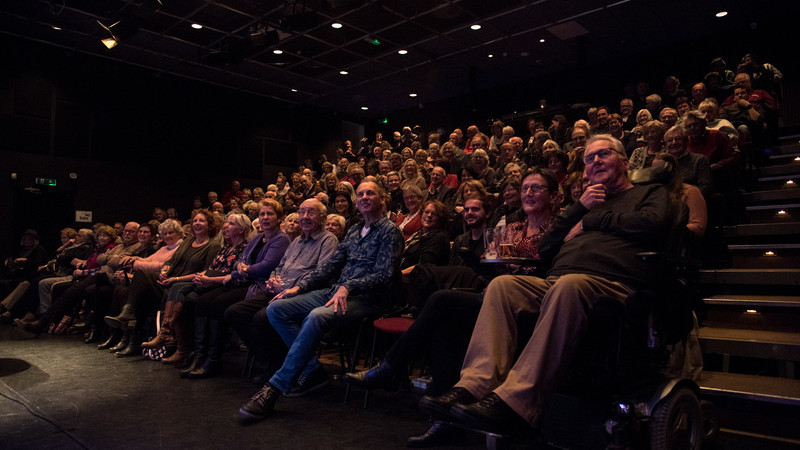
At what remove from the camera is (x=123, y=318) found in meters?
4.34

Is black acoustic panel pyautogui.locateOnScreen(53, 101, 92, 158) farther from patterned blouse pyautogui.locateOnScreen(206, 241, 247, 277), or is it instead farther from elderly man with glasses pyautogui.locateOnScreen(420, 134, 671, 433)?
elderly man with glasses pyautogui.locateOnScreen(420, 134, 671, 433)

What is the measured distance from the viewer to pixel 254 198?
991 cm

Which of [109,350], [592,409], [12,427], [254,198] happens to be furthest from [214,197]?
[592,409]

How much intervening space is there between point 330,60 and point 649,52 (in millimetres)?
6252

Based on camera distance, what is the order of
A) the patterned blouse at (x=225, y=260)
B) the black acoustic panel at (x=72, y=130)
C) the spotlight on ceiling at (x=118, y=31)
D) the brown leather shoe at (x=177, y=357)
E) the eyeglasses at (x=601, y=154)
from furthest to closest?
the black acoustic panel at (x=72, y=130)
the spotlight on ceiling at (x=118, y=31)
the patterned blouse at (x=225, y=260)
the brown leather shoe at (x=177, y=357)
the eyeglasses at (x=601, y=154)

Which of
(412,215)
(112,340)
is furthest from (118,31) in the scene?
(412,215)

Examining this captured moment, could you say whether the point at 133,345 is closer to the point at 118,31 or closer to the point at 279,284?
the point at 279,284

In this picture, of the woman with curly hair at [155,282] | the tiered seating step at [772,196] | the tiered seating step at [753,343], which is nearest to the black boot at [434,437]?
the tiered seating step at [753,343]

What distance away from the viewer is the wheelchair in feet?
5.43

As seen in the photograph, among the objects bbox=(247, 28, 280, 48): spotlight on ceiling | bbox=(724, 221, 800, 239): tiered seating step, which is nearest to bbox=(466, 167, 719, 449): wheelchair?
bbox=(724, 221, 800, 239): tiered seating step

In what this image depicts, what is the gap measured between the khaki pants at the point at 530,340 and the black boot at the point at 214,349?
2414 mm

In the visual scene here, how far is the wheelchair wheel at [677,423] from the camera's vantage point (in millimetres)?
1659

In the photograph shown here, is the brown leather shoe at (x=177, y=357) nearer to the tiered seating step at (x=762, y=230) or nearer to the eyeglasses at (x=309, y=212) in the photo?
the eyeglasses at (x=309, y=212)

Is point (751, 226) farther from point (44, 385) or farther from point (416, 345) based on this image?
point (44, 385)
